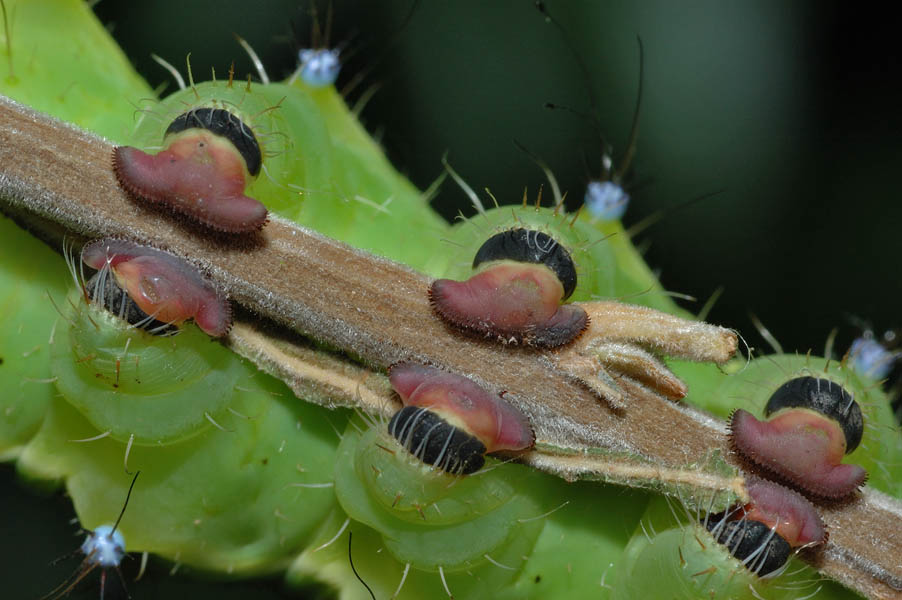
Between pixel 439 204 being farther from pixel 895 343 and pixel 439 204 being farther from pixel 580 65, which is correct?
pixel 895 343

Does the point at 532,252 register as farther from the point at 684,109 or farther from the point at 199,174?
the point at 684,109

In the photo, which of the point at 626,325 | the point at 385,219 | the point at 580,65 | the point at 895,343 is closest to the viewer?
the point at 626,325

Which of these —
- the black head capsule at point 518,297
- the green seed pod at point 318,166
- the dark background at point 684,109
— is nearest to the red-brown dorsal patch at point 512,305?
the black head capsule at point 518,297

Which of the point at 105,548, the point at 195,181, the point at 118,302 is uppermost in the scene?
the point at 195,181

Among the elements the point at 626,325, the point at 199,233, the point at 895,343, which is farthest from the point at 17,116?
the point at 895,343

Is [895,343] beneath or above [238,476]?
above

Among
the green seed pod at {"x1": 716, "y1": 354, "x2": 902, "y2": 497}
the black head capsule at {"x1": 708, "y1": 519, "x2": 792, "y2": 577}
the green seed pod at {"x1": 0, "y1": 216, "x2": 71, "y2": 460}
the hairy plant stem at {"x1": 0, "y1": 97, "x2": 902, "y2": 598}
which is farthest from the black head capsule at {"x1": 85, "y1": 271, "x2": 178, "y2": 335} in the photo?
the green seed pod at {"x1": 716, "y1": 354, "x2": 902, "y2": 497}

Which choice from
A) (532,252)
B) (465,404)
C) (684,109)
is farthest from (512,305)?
(684,109)
